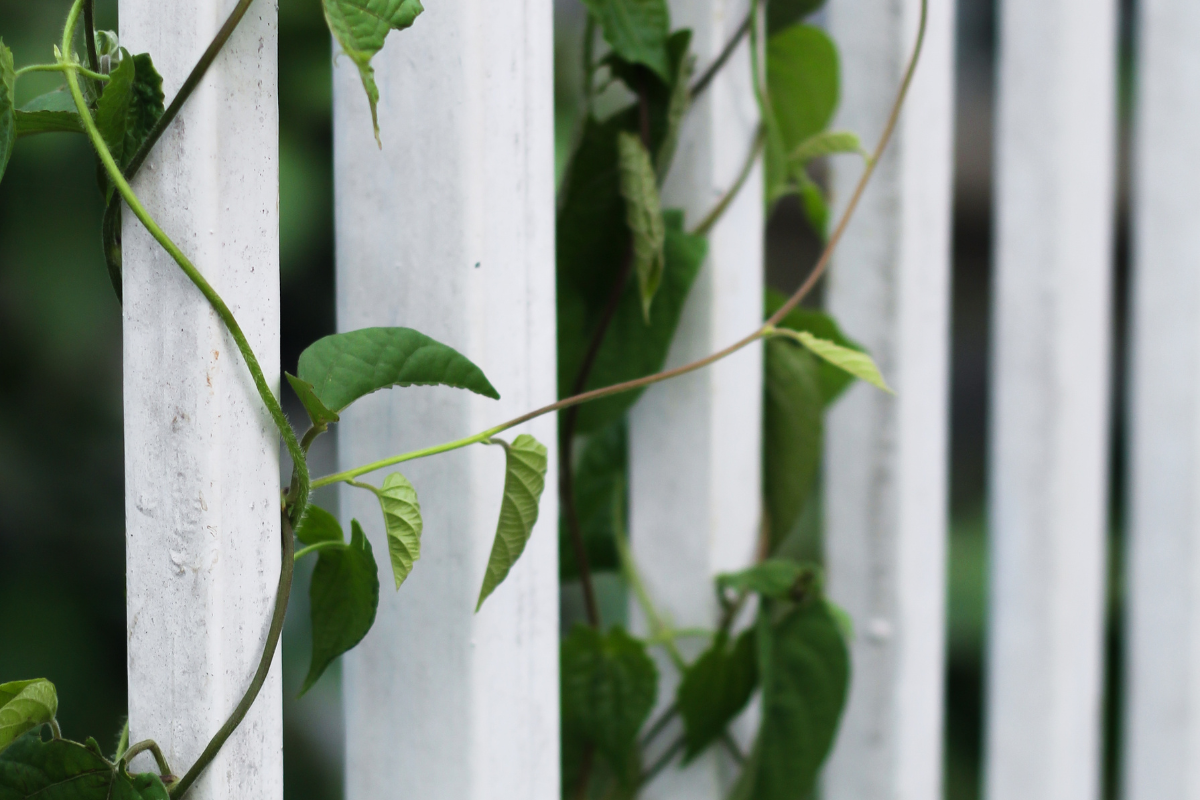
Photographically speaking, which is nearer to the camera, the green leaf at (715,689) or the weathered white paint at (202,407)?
the weathered white paint at (202,407)

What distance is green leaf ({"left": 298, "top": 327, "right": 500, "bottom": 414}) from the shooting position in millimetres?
302

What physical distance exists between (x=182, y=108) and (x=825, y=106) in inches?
14.2

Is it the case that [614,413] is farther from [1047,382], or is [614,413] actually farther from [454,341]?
[1047,382]

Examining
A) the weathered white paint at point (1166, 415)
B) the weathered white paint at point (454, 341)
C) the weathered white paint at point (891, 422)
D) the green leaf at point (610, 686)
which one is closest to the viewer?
the weathered white paint at point (454, 341)

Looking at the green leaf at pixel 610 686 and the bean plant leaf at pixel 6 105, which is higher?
the bean plant leaf at pixel 6 105

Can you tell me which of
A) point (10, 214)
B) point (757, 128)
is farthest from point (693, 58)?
point (10, 214)

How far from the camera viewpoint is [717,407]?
0.51m

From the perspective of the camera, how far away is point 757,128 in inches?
20.5

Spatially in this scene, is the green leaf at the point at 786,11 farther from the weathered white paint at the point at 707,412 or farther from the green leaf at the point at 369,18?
the green leaf at the point at 369,18

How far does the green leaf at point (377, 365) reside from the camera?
302 millimetres

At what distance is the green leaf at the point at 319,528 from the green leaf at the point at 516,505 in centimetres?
5

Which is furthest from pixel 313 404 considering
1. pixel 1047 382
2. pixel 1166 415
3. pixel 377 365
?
pixel 1166 415

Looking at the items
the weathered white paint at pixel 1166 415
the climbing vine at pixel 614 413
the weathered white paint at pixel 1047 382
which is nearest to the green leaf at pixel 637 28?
the climbing vine at pixel 614 413

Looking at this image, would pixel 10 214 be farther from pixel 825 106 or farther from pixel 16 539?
pixel 825 106
